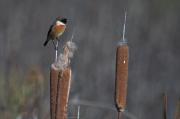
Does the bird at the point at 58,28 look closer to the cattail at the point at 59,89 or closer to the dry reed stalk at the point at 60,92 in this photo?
the cattail at the point at 59,89

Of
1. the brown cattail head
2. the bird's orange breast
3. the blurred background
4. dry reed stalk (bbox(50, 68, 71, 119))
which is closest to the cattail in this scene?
dry reed stalk (bbox(50, 68, 71, 119))

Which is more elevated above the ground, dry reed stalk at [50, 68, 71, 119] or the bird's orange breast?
the bird's orange breast

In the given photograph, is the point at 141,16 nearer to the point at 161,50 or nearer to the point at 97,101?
the point at 161,50

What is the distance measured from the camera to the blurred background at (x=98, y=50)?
738cm

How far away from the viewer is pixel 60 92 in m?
3.45

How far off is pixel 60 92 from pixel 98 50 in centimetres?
523

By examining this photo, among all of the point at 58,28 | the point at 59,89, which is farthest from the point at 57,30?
the point at 59,89

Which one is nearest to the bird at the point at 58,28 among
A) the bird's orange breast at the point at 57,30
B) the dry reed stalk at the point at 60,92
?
the bird's orange breast at the point at 57,30

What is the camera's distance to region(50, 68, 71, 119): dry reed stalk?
3.43 metres

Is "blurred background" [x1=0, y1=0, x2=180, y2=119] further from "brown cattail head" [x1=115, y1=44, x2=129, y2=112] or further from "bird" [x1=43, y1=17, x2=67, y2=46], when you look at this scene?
"brown cattail head" [x1=115, y1=44, x2=129, y2=112]

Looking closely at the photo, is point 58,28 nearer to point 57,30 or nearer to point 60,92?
point 57,30

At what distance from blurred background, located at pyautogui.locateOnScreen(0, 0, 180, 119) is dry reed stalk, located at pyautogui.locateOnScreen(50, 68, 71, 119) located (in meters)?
2.47

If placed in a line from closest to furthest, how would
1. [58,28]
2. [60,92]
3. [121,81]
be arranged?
[60,92], [121,81], [58,28]

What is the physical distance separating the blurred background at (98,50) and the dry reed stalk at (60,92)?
2.47m
